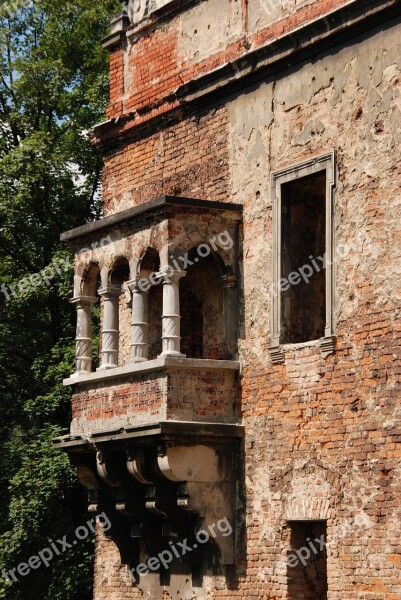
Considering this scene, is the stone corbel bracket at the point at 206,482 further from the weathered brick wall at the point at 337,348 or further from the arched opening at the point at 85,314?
the arched opening at the point at 85,314

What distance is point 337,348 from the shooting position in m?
14.3

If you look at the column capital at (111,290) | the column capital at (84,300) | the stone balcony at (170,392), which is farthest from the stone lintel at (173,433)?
the column capital at (84,300)

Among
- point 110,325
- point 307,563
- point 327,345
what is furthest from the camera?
point 110,325

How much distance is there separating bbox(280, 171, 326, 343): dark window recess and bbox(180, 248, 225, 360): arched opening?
1.04 meters

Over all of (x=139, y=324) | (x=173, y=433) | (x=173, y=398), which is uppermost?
(x=139, y=324)

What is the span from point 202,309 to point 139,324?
0.96 metres

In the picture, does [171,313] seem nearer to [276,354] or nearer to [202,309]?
[202,309]

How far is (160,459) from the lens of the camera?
601 inches

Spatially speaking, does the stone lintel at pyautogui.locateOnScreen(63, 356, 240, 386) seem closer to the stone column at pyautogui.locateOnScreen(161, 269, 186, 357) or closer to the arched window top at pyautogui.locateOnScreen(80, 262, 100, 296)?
the stone column at pyautogui.locateOnScreen(161, 269, 186, 357)

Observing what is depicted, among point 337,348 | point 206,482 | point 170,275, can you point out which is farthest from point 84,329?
point 337,348

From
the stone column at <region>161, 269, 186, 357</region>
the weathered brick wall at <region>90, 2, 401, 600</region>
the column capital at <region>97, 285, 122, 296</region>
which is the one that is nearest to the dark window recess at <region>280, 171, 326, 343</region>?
the weathered brick wall at <region>90, 2, 401, 600</region>

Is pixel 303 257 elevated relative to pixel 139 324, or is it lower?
elevated

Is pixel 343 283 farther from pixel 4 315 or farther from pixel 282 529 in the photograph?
pixel 4 315

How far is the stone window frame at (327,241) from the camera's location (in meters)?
14.4
